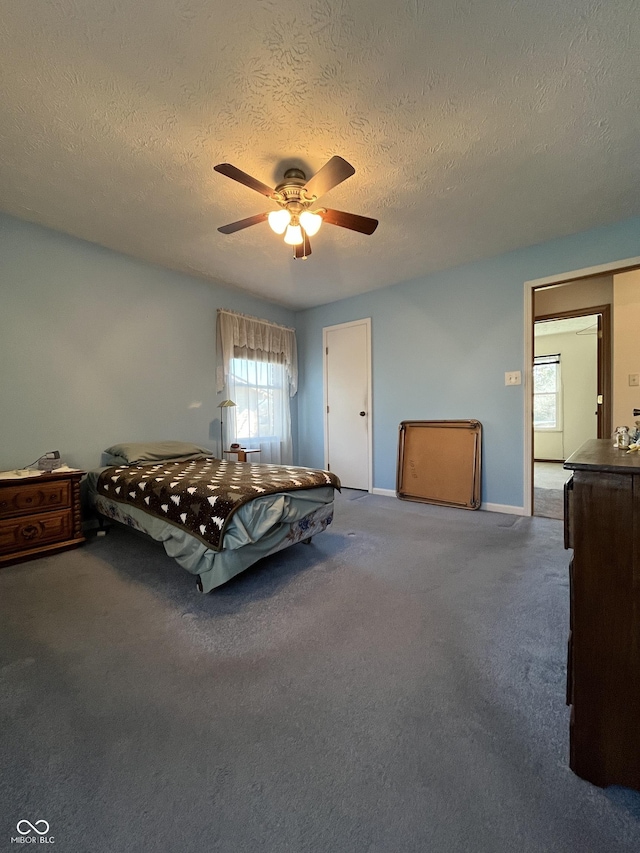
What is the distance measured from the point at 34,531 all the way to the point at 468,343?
13.4ft

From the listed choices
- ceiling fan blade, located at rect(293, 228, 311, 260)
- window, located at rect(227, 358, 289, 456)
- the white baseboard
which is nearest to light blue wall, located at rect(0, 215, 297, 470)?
window, located at rect(227, 358, 289, 456)

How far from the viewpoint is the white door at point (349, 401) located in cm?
446

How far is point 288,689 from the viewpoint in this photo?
4.10 ft

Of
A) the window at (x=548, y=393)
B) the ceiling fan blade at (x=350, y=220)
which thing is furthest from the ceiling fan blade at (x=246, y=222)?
the window at (x=548, y=393)

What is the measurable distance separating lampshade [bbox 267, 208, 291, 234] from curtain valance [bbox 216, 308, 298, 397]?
2.07m

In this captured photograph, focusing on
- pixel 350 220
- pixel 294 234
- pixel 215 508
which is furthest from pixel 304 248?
pixel 215 508

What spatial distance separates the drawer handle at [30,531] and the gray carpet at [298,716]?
323mm

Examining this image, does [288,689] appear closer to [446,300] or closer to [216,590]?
[216,590]

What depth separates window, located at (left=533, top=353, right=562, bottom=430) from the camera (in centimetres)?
679

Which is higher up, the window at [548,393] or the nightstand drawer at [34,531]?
the window at [548,393]

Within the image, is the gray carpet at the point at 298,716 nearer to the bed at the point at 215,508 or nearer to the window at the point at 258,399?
the bed at the point at 215,508

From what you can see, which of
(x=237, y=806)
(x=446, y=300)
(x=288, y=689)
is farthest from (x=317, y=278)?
(x=237, y=806)

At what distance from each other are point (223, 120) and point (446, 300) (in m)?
2.72

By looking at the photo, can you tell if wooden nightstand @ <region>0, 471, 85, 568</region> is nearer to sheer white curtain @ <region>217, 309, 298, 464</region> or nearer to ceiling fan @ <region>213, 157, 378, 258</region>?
sheer white curtain @ <region>217, 309, 298, 464</region>
